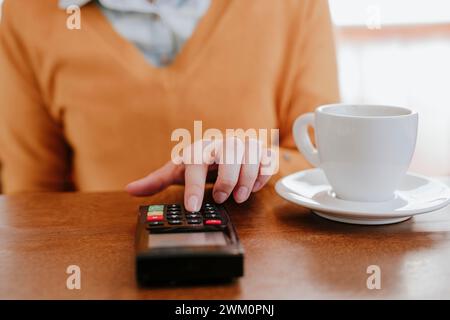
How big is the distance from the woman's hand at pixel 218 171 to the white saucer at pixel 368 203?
0.04 metres

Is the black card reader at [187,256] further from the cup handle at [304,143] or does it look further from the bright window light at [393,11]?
the bright window light at [393,11]

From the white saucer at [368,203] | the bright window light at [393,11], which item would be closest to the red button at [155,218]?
the white saucer at [368,203]

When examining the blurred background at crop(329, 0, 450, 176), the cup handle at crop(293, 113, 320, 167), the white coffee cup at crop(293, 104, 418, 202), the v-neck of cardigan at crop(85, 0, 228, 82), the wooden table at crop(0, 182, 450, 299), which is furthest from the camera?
the blurred background at crop(329, 0, 450, 176)

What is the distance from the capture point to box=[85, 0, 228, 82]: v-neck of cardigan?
98cm

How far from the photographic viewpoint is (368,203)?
0.57 meters

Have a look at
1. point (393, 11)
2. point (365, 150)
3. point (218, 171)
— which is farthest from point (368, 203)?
point (393, 11)

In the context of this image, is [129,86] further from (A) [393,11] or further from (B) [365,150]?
(A) [393,11]

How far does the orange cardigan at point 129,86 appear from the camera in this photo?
3.23ft

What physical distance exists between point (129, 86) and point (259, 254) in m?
0.59

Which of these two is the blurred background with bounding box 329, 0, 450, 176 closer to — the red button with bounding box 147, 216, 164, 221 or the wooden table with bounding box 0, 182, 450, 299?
the wooden table with bounding box 0, 182, 450, 299

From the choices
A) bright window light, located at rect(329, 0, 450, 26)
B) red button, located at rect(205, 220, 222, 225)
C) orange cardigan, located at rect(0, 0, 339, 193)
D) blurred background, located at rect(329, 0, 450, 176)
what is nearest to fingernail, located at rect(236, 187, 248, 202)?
red button, located at rect(205, 220, 222, 225)

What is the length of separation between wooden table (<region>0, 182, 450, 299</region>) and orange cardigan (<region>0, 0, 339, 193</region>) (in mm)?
356

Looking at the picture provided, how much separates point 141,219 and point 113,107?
1.70 ft
